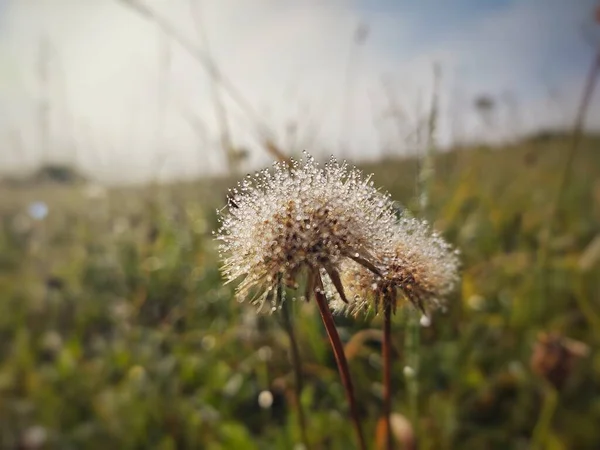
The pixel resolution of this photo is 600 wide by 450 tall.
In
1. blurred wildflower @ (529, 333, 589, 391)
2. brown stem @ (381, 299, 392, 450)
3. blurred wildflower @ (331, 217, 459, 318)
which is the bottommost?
blurred wildflower @ (529, 333, 589, 391)

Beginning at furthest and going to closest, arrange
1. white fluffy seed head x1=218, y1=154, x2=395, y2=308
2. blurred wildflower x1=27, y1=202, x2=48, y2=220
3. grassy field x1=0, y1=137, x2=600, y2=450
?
blurred wildflower x1=27, y1=202, x2=48, y2=220
grassy field x1=0, y1=137, x2=600, y2=450
white fluffy seed head x1=218, y1=154, x2=395, y2=308

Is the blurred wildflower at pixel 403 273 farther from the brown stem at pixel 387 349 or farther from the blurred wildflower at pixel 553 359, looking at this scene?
the blurred wildflower at pixel 553 359

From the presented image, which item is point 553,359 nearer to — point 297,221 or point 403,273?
point 403,273

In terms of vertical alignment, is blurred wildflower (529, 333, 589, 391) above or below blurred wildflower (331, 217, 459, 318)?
below

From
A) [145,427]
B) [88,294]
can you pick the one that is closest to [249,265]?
[145,427]

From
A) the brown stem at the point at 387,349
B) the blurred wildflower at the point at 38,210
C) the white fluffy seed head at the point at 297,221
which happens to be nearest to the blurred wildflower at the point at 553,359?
the brown stem at the point at 387,349

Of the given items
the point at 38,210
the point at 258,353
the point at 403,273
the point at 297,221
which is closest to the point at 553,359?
the point at 258,353

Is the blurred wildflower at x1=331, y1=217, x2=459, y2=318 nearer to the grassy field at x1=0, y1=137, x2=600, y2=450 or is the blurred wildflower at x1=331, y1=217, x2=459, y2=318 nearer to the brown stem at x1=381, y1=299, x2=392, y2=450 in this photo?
the brown stem at x1=381, y1=299, x2=392, y2=450

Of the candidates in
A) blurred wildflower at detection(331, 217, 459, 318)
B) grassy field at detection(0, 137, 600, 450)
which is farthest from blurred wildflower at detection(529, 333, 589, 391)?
blurred wildflower at detection(331, 217, 459, 318)
